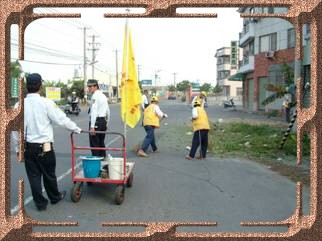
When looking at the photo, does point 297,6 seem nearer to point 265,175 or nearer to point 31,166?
point 31,166

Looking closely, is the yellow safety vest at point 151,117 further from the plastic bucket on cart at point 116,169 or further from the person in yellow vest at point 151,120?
the plastic bucket on cart at point 116,169

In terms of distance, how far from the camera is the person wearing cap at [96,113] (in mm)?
8125

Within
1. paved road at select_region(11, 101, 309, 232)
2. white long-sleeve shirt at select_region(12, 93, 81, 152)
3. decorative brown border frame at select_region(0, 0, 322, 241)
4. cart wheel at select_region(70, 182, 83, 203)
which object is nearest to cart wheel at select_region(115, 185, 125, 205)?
paved road at select_region(11, 101, 309, 232)

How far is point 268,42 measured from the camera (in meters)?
34.4

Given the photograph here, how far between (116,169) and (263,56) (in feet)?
102

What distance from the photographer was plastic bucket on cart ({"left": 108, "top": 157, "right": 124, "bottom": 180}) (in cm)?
604

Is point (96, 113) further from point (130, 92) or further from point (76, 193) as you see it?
point (76, 193)

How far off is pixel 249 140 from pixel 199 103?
4.13m

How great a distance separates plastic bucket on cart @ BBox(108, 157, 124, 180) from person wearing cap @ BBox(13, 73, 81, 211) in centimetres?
85

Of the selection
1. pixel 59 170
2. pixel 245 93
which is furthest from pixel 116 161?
pixel 245 93

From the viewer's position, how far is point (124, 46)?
5766 mm

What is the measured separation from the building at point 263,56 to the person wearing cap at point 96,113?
21.6 m

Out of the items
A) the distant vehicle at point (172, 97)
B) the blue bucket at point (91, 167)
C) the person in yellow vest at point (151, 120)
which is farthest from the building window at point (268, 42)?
the distant vehicle at point (172, 97)

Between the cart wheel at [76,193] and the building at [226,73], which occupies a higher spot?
the building at [226,73]
